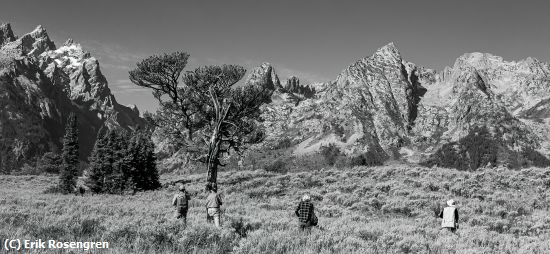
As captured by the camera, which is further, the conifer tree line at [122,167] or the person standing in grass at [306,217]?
the conifer tree line at [122,167]

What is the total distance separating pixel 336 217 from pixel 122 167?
32047 mm

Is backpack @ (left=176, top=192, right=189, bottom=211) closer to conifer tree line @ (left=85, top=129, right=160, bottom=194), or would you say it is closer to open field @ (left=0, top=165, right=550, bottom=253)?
open field @ (left=0, top=165, right=550, bottom=253)

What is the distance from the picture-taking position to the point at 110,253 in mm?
7180

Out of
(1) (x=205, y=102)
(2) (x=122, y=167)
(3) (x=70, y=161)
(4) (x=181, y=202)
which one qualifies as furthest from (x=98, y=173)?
(4) (x=181, y=202)

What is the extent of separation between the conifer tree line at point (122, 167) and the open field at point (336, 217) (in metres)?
16.3

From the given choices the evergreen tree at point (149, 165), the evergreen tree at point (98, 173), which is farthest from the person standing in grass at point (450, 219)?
the evergreen tree at point (98, 173)

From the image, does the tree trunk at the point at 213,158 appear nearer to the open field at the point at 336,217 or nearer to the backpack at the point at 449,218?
the open field at the point at 336,217

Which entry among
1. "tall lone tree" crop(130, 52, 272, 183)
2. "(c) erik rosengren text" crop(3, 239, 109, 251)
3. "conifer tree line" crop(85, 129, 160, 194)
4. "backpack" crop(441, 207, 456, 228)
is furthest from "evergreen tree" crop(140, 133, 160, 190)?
"(c) erik rosengren text" crop(3, 239, 109, 251)

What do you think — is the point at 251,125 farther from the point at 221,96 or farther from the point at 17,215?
the point at 17,215

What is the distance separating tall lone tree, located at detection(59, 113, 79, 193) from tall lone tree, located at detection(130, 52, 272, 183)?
15.4 meters

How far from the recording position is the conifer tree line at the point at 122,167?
43.3 m

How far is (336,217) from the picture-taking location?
1841cm

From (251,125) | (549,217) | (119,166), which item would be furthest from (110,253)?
(119,166)

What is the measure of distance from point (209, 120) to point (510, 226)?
74.7 ft
